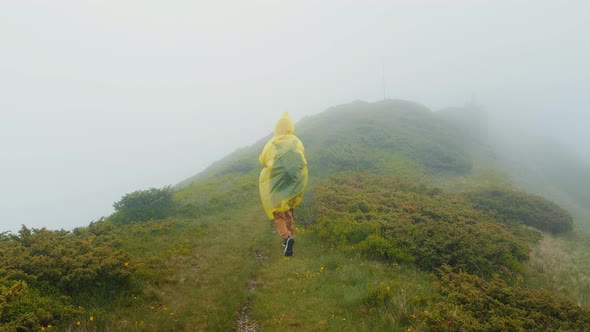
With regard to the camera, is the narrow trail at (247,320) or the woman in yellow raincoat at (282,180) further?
the woman in yellow raincoat at (282,180)

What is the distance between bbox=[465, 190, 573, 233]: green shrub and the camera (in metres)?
17.6

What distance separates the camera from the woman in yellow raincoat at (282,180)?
26.1 ft

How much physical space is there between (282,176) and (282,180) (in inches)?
3.9

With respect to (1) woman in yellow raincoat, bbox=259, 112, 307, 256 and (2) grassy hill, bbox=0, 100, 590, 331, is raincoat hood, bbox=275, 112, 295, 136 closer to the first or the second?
(1) woman in yellow raincoat, bbox=259, 112, 307, 256

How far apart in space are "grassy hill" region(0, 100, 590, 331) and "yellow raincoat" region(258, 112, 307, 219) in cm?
212

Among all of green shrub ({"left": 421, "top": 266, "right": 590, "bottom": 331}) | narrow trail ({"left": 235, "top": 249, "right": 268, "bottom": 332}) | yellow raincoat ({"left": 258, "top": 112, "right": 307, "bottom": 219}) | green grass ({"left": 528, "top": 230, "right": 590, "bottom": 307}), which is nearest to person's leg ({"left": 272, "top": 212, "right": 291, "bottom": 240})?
yellow raincoat ({"left": 258, "top": 112, "right": 307, "bottom": 219})

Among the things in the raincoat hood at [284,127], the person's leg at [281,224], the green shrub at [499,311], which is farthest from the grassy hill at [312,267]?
the raincoat hood at [284,127]

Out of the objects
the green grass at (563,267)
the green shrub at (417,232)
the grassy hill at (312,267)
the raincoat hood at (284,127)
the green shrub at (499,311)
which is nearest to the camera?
the green shrub at (499,311)

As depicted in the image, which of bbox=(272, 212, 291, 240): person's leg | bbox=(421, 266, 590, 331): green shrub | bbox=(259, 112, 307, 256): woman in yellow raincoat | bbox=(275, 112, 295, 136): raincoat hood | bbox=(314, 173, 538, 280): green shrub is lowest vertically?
bbox=(314, 173, 538, 280): green shrub

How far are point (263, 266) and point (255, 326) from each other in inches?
134

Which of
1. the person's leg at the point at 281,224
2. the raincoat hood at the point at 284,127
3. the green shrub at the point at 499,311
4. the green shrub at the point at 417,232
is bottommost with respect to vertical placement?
the green shrub at the point at 417,232

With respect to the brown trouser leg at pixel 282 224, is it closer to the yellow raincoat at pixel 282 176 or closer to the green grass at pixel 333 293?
the yellow raincoat at pixel 282 176

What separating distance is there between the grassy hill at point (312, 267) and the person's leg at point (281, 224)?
1332mm

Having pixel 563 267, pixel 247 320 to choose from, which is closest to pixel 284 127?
pixel 247 320
